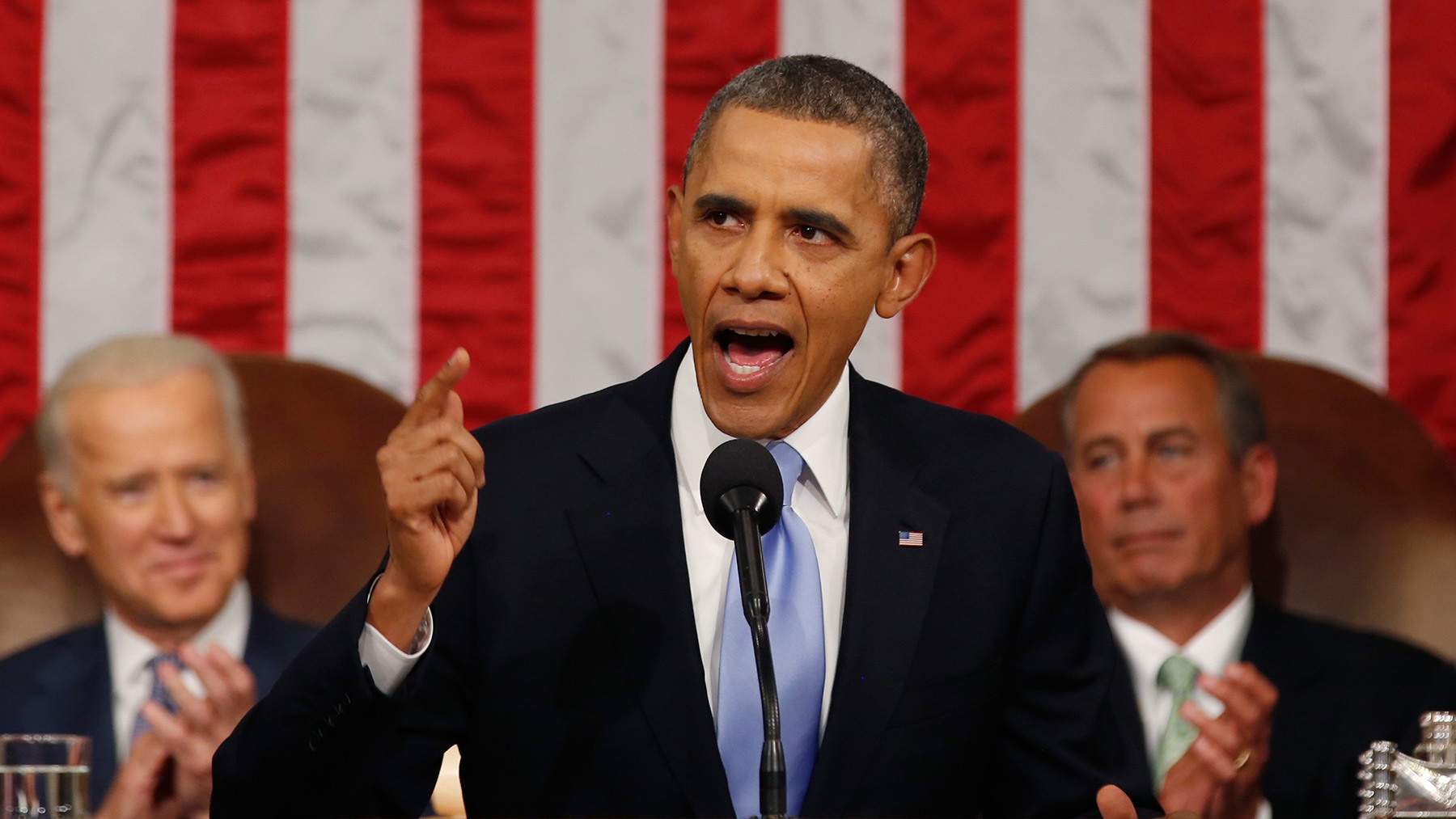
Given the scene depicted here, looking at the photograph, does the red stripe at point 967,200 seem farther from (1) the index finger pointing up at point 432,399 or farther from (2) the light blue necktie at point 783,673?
(1) the index finger pointing up at point 432,399

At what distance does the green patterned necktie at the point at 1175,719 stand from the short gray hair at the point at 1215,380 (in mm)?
426

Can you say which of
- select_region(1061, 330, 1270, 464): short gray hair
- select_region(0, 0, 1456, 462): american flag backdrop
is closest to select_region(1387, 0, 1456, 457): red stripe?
select_region(0, 0, 1456, 462): american flag backdrop

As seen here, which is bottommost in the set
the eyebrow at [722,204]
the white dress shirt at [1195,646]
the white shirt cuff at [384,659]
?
the white dress shirt at [1195,646]

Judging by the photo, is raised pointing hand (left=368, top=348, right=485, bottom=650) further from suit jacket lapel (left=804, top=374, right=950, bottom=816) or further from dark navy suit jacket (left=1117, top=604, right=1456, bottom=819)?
dark navy suit jacket (left=1117, top=604, right=1456, bottom=819)

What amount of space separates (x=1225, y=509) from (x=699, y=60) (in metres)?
1.42

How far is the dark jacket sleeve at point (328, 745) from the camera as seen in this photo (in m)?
1.70

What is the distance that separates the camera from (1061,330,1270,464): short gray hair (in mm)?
3287

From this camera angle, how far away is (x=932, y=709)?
6.46 ft

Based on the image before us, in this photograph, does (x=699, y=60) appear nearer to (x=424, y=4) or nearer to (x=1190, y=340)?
(x=424, y=4)

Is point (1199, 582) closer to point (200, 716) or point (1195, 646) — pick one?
point (1195, 646)

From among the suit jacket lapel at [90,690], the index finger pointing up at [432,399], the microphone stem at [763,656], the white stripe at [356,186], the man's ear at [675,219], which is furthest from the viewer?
the white stripe at [356,186]

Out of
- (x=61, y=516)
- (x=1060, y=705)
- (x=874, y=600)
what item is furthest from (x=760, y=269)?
(x=61, y=516)

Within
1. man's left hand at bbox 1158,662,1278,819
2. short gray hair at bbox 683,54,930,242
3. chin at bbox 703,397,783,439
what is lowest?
man's left hand at bbox 1158,662,1278,819

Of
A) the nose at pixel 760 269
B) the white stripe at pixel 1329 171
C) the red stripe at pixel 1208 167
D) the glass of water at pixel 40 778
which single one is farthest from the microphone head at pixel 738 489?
the white stripe at pixel 1329 171
